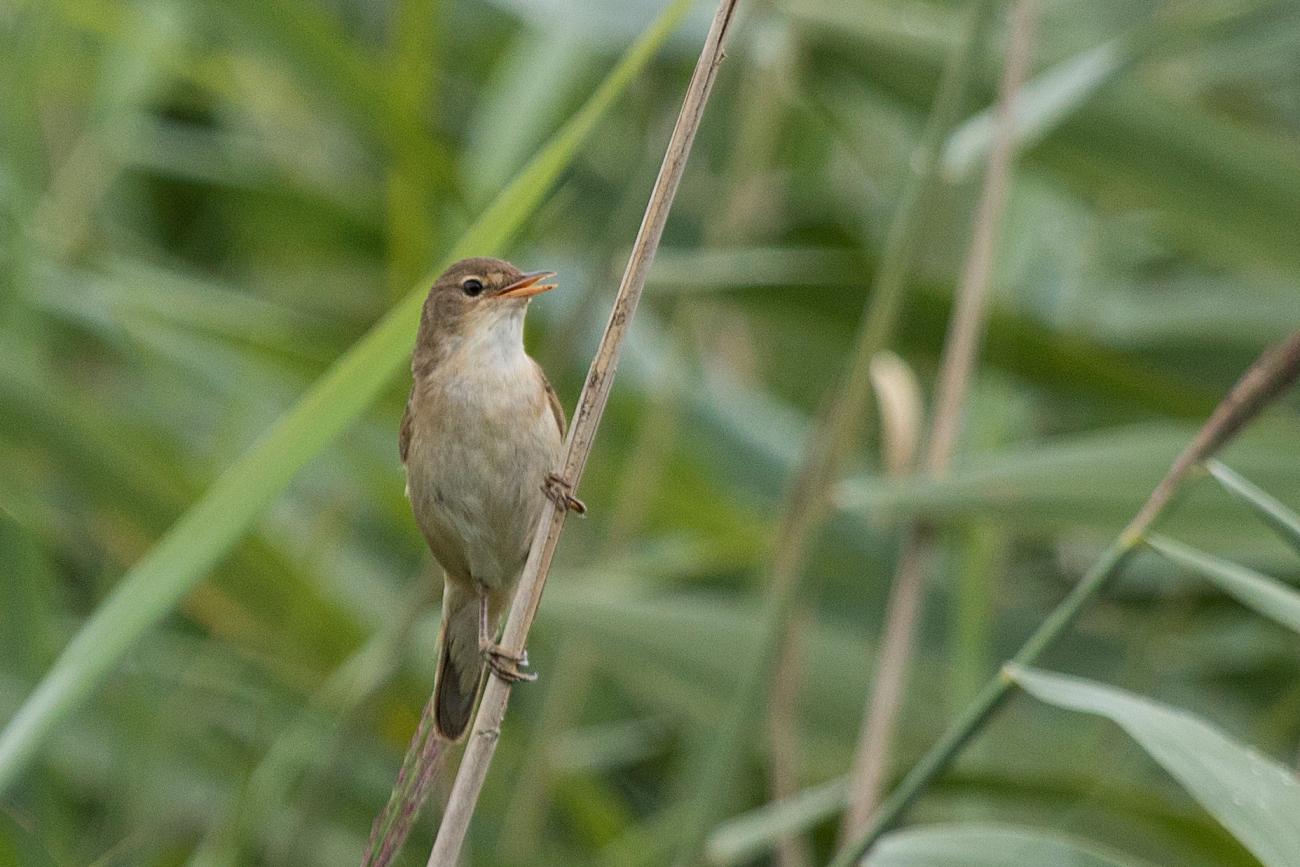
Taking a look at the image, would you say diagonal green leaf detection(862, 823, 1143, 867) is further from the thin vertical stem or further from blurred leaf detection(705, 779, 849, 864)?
blurred leaf detection(705, 779, 849, 864)

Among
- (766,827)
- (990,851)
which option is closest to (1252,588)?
(990,851)

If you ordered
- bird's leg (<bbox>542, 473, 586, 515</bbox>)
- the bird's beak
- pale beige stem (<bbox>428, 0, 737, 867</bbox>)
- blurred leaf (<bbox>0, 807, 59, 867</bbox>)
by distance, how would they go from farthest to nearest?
1. the bird's beak
2. bird's leg (<bbox>542, 473, 586, 515</bbox>)
3. pale beige stem (<bbox>428, 0, 737, 867</bbox>)
4. blurred leaf (<bbox>0, 807, 59, 867</bbox>)

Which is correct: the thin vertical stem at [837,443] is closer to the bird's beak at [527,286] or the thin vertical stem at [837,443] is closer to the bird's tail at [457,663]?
the bird's tail at [457,663]

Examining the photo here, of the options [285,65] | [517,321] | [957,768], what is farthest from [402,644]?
[285,65]

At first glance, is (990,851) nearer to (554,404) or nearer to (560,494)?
(560,494)

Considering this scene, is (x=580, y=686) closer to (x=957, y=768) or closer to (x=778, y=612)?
(x=957, y=768)

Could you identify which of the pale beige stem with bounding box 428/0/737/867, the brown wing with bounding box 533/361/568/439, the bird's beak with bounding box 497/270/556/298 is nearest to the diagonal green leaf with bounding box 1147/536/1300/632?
the pale beige stem with bounding box 428/0/737/867

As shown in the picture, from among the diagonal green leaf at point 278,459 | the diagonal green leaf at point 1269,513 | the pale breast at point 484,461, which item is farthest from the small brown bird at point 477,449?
the diagonal green leaf at point 1269,513
